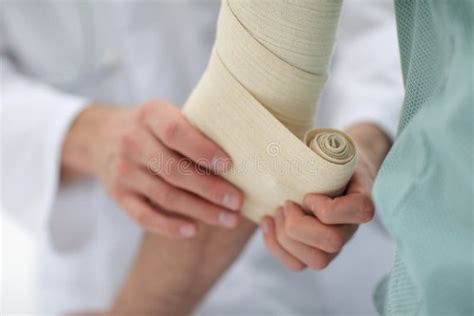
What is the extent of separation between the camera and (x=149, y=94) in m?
0.95

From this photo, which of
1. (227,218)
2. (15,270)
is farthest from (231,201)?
(15,270)

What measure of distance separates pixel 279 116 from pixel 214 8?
0.44 m

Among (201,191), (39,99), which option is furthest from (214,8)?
(201,191)

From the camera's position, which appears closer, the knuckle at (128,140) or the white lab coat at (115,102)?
the knuckle at (128,140)

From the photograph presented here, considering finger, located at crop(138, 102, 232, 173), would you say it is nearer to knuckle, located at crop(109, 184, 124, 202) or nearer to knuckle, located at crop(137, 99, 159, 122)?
knuckle, located at crop(137, 99, 159, 122)

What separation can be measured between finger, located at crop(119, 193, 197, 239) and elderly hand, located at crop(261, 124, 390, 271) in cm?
11

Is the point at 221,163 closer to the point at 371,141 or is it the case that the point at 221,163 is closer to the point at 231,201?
the point at 231,201

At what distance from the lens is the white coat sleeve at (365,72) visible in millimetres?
801

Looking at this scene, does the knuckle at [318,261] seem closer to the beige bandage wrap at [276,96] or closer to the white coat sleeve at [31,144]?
the beige bandage wrap at [276,96]

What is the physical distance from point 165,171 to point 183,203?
0.04 meters

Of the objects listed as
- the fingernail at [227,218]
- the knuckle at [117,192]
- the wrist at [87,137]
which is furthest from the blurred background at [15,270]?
the fingernail at [227,218]

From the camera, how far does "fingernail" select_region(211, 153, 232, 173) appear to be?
0.57 metres

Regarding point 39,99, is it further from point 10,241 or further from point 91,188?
point 10,241

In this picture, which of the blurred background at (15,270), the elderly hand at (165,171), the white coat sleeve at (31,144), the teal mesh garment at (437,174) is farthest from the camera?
the blurred background at (15,270)
